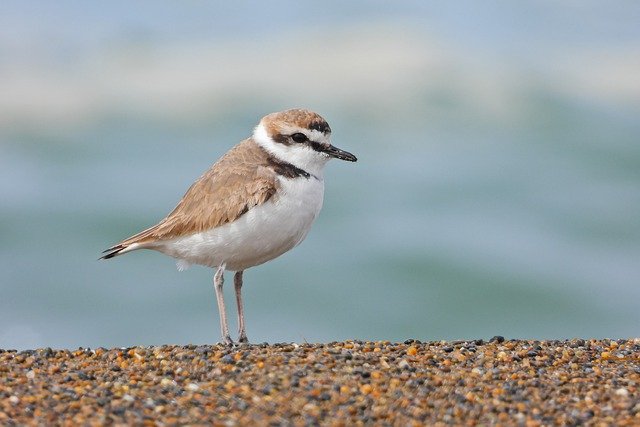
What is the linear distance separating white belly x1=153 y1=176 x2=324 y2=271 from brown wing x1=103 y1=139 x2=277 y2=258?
0.23 ft

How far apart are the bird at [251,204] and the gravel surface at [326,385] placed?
3.28 ft

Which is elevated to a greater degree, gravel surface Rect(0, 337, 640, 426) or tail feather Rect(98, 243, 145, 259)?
tail feather Rect(98, 243, 145, 259)

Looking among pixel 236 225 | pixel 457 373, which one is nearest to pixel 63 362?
pixel 236 225

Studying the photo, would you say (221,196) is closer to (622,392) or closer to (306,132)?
(306,132)

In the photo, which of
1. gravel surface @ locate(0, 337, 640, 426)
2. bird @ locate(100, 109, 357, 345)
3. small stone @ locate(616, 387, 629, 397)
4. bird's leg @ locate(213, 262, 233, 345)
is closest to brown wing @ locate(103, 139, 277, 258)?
bird @ locate(100, 109, 357, 345)

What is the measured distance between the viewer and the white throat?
28.0 ft

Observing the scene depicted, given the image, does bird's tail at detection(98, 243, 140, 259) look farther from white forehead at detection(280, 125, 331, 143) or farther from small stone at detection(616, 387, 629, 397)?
small stone at detection(616, 387, 629, 397)

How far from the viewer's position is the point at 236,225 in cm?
825

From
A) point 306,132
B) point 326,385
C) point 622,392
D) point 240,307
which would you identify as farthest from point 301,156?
point 622,392

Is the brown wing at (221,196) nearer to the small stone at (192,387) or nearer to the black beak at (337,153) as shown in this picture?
the black beak at (337,153)

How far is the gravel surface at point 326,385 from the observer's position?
597cm

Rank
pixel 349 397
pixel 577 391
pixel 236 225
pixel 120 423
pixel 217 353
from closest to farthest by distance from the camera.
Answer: pixel 120 423 < pixel 349 397 < pixel 577 391 < pixel 217 353 < pixel 236 225

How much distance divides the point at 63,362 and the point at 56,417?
152cm

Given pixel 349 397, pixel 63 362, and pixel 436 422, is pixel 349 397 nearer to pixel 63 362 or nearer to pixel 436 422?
pixel 436 422
